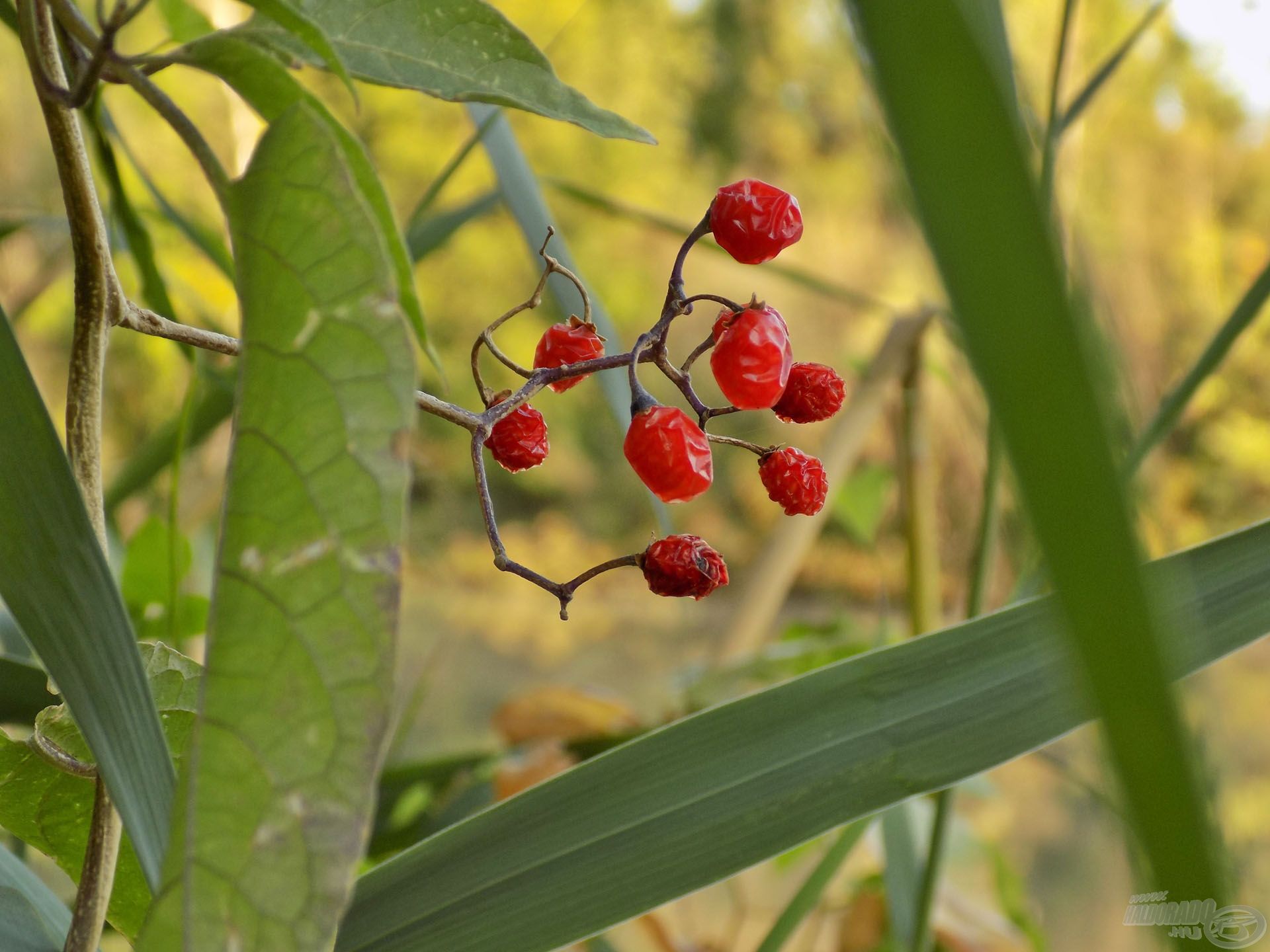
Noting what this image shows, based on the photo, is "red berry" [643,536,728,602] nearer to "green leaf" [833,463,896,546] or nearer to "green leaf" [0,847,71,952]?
"green leaf" [0,847,71,952]

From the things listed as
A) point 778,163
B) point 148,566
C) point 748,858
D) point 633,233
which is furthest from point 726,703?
point 778,163

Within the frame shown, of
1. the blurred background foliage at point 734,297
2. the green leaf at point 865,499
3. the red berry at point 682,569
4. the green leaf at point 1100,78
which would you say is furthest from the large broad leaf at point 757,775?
the blurred background foliage at point 734,297

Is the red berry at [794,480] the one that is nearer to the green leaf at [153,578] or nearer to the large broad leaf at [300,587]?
the large broad leaf at [300,587]

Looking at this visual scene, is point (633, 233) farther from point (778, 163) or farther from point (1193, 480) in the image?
point (1193, 480)

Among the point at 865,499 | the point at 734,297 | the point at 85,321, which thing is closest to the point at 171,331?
the point at 85,321

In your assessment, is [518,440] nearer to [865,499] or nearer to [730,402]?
[730,402]

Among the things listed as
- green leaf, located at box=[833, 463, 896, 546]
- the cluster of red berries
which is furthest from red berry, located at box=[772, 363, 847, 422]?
A: green leaf, located at box=[833, 463, 896, 546]
